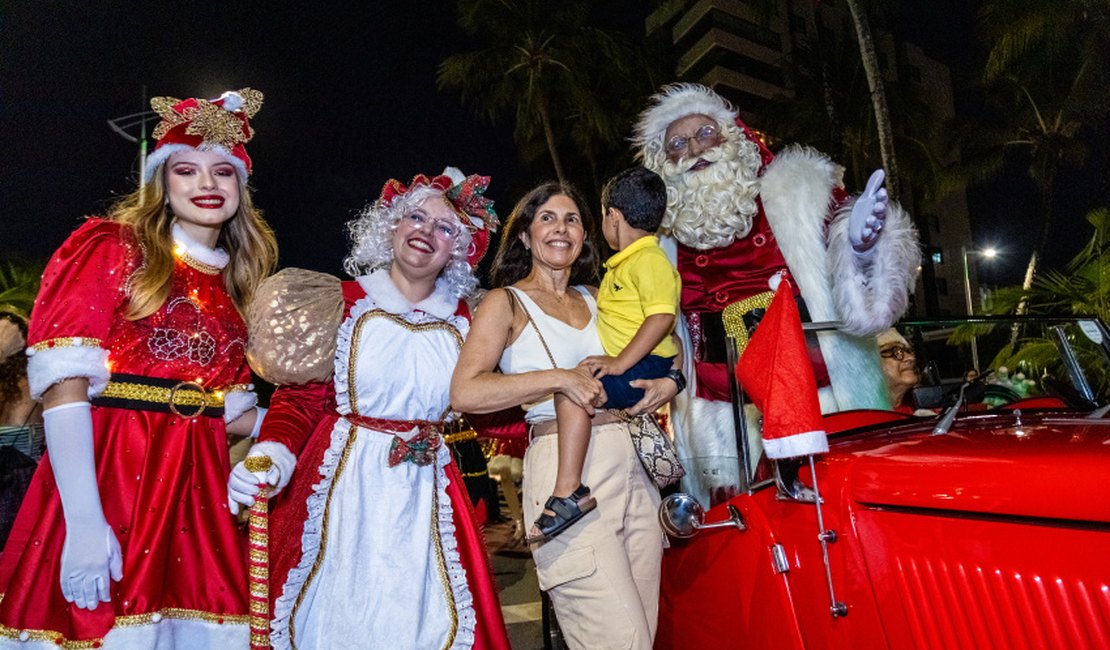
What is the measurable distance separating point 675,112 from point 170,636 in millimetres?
3055

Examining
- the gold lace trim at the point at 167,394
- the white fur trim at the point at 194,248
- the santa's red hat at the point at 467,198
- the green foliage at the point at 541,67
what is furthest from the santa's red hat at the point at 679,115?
the green foliage at the point at 541,67

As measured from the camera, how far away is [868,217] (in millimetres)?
2945

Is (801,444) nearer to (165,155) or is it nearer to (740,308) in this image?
(740,308)

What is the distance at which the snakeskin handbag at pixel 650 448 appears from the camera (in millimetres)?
2465

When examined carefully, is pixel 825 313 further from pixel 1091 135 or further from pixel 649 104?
pixel 1091 135

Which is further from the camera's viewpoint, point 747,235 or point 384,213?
point 747,235

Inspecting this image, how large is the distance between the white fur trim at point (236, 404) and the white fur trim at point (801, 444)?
5.75 feet

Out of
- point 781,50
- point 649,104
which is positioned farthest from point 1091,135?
point 649,104

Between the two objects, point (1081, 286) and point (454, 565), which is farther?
point (1081, 286)

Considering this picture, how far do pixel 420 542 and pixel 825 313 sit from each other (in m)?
1.96

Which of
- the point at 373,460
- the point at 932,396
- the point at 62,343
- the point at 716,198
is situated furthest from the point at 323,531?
the point at 716,198

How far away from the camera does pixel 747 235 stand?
3.57 metres

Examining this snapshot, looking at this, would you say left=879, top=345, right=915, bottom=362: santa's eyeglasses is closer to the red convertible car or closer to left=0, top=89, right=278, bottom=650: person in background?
the red convertible car

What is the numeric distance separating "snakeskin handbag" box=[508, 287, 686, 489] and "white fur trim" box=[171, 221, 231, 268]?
1034 mm
